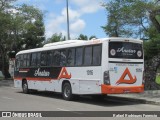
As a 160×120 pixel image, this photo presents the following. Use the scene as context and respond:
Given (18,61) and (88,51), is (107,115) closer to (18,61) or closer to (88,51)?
(88,51)

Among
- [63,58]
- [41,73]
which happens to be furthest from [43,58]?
[63,58]

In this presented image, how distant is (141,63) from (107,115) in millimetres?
5279

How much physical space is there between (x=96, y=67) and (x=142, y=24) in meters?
7.98

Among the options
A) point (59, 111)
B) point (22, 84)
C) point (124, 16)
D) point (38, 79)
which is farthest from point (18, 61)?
point (59, 111)

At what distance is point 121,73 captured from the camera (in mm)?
18828

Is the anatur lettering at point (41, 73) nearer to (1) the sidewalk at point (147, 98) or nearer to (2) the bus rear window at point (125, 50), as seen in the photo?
(1) the sidewalk at point (147, 98)

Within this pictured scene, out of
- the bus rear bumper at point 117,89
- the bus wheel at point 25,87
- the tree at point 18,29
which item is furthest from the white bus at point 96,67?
the tree at point 18,29

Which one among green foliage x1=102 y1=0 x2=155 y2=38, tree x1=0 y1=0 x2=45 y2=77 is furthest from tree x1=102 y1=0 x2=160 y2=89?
tree x1=0 y1=0 x2=45 y2=77

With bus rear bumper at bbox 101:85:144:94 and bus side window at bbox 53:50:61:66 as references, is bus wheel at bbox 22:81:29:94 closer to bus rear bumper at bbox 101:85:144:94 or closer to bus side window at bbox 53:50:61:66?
bus side window at bbox 53:50:61:66

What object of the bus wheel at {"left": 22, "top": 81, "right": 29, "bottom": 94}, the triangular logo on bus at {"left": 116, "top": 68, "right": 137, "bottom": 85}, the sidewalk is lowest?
the sidewalk

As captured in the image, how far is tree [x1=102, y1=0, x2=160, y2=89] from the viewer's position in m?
24.1

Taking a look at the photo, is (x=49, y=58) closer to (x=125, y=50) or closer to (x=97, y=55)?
(x=97, y=55)

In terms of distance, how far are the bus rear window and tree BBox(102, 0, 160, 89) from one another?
4.09 m

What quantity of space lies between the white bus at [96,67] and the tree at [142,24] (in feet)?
15.7
